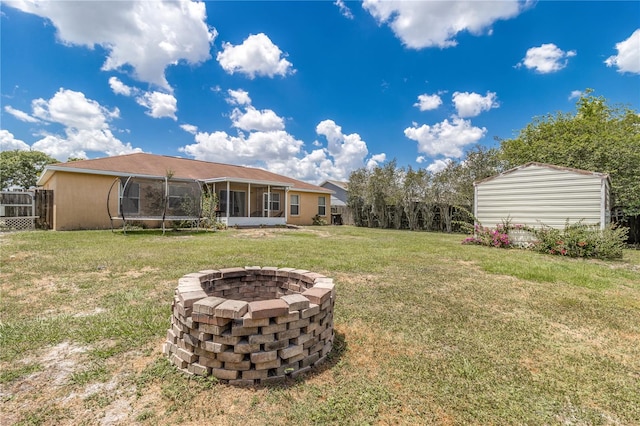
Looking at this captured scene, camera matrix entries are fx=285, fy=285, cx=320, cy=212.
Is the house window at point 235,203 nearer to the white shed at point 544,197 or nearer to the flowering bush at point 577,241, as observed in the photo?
the white shed at point 544,197

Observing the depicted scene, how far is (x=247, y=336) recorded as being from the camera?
1988mm

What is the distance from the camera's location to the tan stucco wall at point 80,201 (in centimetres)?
1191

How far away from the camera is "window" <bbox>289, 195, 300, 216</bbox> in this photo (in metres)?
20.0

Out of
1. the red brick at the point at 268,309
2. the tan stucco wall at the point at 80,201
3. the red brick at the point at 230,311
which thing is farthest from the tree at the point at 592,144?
the tan stucco wall at the point at 80,201

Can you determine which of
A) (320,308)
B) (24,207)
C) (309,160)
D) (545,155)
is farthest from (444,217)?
(24,207)

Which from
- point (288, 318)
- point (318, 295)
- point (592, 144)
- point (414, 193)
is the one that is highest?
point (592, 144)

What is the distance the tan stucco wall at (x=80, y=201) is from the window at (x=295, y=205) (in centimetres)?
1007

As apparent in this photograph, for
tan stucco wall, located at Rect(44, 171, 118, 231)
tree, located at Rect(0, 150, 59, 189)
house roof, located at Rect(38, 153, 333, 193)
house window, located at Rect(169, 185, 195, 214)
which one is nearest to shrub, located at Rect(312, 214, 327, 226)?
house roof, located at Rect(38, 153, 333, 193)

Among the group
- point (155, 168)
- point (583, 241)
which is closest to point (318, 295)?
point (583, 241)

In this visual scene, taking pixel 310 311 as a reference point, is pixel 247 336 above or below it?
below

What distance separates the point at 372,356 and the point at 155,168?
15.8 meters

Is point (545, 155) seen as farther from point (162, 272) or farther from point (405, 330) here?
point (162, 272)

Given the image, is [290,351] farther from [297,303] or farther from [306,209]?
[306,209]

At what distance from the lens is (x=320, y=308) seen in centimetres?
227
